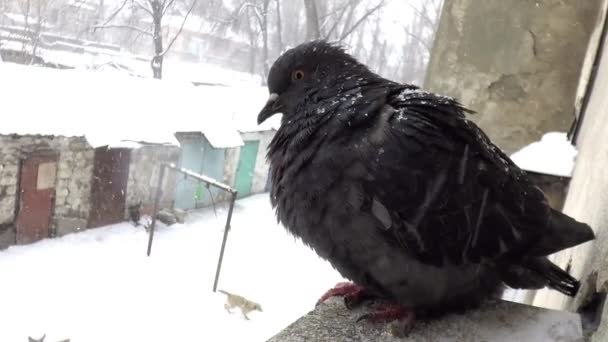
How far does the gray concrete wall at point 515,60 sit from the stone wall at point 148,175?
96.9 inches

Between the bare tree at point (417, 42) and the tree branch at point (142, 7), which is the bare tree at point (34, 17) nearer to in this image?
the tree branch at point (142, 7)

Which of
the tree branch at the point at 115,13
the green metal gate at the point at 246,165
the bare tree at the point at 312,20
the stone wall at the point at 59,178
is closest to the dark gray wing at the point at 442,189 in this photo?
the bare tree at the point at 312,20

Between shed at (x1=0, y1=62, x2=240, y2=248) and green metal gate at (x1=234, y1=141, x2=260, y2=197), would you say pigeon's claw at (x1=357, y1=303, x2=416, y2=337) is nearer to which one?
shed at (x1=0, y1=62, x2=240, y2=248)

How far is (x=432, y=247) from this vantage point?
74cm

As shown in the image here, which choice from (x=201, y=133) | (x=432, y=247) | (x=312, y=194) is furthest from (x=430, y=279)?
(x=201, y=133)

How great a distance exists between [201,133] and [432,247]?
12.8 feet

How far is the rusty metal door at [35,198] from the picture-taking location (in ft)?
11.2

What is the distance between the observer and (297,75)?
38.0 inches

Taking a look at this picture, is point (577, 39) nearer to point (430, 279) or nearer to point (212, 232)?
point (430, 279)

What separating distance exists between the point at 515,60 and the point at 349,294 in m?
1.48

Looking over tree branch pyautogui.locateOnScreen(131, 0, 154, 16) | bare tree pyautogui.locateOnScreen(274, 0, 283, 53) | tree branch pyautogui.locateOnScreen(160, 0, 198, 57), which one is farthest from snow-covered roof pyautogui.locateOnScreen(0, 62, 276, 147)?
bare tree pyautogui.locateOnScreen(274, 0, 283, 53)

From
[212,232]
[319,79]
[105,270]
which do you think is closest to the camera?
[319,79]

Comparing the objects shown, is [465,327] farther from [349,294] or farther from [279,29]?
[279,29]

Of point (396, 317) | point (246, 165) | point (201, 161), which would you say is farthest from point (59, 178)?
point (396, 317)
